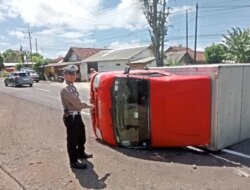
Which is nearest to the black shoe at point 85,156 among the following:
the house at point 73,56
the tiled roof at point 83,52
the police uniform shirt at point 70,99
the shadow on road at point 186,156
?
the shadow on road at point 186,156

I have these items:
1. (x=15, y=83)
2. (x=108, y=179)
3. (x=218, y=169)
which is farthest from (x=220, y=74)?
(x=15, y=83)

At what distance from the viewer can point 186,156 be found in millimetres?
5430

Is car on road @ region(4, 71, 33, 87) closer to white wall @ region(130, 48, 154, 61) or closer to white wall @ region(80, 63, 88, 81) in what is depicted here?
white wall @ region(80, 63, 88, 81)

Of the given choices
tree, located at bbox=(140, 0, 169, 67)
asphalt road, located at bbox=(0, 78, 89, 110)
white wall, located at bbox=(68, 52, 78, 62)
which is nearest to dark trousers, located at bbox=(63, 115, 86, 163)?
asphalt road, located at bbox=(0, 78, 89, 110)

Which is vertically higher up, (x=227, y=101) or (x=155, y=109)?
(x=227, y=101)

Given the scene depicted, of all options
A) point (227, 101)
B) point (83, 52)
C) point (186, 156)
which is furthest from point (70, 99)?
point (83, 52)

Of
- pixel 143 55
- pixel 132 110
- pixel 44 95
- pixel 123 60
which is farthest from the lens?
pixel 143 55

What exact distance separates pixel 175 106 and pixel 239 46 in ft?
89.9

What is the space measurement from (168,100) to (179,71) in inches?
36.0

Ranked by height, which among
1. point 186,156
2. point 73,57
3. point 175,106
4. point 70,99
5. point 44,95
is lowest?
point 44,95

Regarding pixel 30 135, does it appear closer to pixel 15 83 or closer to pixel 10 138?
pixel 10 138

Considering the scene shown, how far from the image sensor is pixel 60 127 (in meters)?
8.28

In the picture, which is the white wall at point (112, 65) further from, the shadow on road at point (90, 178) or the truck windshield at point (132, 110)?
the shadow on road at point (90, 178)

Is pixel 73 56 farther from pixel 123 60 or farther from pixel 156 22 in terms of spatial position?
pixel 156 22
